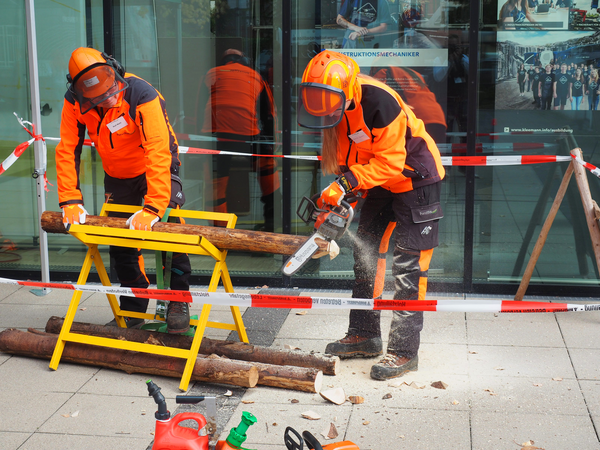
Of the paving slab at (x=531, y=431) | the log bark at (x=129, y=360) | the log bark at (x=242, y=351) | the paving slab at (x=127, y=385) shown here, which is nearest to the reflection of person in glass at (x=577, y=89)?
the paving slab at (x=531, y=431)

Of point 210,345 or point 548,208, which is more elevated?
point 548,208

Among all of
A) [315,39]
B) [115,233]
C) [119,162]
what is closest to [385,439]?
[115,233]

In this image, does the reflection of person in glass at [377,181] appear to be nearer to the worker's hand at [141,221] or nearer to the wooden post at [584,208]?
the worker's hand at [141,221]

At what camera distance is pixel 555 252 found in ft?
19.1

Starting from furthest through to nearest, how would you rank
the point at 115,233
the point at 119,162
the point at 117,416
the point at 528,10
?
the point at 528,10, the point at 119,162, the point at 115,233, the point at 117,416

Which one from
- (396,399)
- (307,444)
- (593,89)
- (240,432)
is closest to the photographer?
(307,444)

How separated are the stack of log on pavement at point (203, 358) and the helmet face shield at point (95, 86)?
150 cm

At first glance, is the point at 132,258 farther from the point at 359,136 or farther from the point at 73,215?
the point at 359,136

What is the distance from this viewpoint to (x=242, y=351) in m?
4.14

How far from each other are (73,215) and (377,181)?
6.62 ft

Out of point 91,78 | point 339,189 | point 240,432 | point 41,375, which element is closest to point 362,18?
point 339,189

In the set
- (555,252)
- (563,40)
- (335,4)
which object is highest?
(335,4)

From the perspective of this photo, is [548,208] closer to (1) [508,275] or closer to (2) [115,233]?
(1) [508,275]

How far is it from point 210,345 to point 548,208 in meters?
3.30
